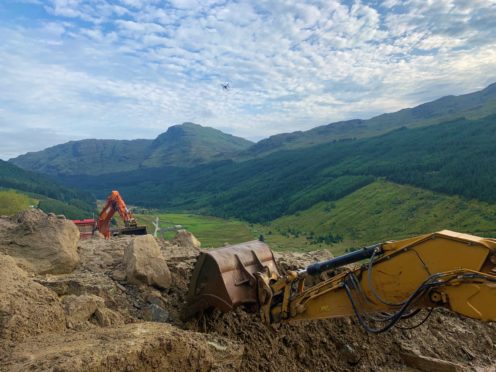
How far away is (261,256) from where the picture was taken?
8461 mm

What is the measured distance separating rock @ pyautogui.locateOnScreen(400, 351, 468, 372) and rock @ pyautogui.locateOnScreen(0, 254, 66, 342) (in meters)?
6.95

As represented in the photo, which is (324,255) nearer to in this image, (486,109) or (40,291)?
(40,291)

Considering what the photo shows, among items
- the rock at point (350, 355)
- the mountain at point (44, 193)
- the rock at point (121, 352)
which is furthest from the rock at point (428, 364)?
the mountain at point (44, 193)

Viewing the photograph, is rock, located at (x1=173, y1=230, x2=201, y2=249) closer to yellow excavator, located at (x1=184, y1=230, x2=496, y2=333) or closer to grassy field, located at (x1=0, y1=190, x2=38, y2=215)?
yellow excavator, located at (x1=184, y1=230, x2=496, y2=333)

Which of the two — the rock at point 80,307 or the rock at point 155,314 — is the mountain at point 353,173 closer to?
the rock at point 155,314

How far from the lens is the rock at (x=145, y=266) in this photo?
31.2 ft

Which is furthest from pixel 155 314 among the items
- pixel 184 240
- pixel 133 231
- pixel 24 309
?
pixel 133 231

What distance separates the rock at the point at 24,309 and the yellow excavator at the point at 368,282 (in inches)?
95.5

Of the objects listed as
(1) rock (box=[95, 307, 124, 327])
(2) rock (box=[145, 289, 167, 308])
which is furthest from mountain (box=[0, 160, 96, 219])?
(1) rock (box=[95, 307, 124, 327])

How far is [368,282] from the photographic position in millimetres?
5988

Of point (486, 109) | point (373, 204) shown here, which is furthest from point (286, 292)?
point (486, 109)

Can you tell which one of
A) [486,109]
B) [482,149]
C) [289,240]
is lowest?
[289,240]

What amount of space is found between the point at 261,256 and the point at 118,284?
336 cm

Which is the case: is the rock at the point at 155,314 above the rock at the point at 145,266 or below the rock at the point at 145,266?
below
